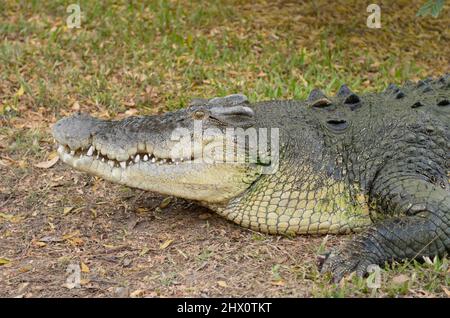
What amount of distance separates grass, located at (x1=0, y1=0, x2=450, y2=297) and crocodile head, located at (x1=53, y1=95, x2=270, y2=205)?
2.10ft

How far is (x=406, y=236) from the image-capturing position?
168 inches

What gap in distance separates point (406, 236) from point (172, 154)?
1528 millimetres

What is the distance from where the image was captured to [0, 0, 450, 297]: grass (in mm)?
6616

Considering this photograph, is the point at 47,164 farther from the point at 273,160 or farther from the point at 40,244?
the point at 273,160

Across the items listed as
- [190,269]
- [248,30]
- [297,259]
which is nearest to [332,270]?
[297,259]

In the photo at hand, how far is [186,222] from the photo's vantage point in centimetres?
499

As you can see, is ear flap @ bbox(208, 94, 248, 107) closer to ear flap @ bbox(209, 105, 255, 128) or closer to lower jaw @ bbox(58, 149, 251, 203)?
ear flap @ bbox(209, 105, 255, 128)

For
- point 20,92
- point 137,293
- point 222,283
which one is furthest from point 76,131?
point 20,92

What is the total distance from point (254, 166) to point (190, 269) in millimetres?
817

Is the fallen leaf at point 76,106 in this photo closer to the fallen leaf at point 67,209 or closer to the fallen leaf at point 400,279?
the fallen leaf at point 67,209

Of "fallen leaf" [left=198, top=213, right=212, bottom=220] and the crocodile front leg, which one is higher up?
the crocodile front leg

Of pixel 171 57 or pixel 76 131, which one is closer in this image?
pixel 76 131

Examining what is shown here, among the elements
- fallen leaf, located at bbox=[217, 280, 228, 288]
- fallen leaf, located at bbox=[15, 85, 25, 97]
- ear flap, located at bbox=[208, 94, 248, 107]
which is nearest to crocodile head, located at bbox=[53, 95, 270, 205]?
ear flap, located at bbox=[208, 94, 248, 107]

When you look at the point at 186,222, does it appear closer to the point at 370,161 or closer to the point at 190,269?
the point at 190,269
